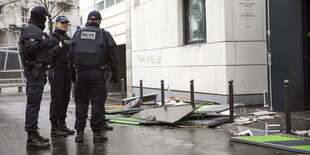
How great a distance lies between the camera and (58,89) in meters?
8.63

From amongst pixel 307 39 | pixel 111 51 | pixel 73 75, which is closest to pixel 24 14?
pixel 307 39

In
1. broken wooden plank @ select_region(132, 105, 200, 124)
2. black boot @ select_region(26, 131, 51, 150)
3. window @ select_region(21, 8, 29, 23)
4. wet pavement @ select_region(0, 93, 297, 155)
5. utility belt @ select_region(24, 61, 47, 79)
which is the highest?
window @ select_region(21, 8, 29, 23)

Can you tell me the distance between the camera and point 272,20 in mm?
11406

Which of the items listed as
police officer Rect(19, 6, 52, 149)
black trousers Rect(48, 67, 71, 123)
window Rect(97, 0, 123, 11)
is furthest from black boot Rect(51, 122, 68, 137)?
window Rect(97, 0, 123, 11)

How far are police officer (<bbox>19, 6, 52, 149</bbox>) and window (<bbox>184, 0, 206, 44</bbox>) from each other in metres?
8.32

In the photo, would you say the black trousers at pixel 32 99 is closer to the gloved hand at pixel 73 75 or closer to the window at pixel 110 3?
the gloved hand at pixel 73 75

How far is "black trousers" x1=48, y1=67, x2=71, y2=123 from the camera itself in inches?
339

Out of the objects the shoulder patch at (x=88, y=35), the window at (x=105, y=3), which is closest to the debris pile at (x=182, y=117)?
the shoulder patch at (x=88, y=35)

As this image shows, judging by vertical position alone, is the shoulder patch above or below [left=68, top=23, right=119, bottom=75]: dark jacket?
above

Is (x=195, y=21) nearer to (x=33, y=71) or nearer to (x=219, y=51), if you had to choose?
(x=219, y=51)

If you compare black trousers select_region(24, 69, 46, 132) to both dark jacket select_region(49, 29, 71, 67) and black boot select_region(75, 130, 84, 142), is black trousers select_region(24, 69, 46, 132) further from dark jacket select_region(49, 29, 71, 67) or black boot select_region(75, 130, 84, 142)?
dark jacket select_region(49, 29, 71, 67)

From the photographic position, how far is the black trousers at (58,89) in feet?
28.3

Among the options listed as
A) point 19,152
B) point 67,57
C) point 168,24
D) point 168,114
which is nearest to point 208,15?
point 168,24

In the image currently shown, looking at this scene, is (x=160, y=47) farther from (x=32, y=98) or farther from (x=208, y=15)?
(x=32, y=98)
